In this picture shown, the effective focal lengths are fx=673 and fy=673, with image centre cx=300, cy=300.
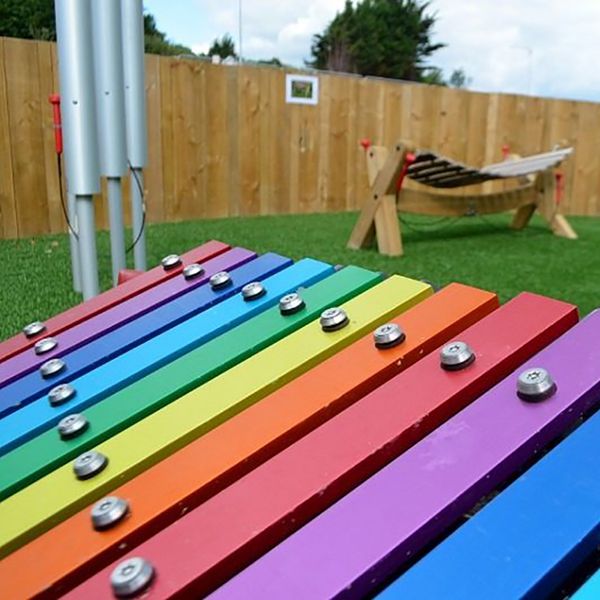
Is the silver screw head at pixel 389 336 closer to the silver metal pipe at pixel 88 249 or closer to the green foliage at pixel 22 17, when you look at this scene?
the silver metal pipe at pixel 88 249

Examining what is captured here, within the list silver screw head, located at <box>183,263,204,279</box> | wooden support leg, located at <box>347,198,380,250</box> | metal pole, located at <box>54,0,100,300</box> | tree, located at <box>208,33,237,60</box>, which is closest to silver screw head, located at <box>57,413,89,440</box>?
silver screw head, located at <box>183,263,204,279</box>

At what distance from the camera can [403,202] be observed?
18.9ft

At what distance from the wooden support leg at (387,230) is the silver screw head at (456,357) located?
13.8ft

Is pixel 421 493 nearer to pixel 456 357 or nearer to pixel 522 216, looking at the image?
pixel 456 357

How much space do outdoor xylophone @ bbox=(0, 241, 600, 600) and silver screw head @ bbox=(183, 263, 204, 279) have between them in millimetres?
301

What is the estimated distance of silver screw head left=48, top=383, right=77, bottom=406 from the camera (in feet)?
4.36

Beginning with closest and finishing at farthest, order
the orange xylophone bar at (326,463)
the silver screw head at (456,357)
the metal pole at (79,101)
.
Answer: the orange xylophone bar at (326,463) < the silver screw head at (456,357) < the metal pole at (79,101)

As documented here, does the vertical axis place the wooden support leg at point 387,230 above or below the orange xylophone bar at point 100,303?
below

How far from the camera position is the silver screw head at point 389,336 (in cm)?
123

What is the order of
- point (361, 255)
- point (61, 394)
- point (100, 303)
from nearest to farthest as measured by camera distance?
point (61, 394), point (100, 303), point (361, 255)

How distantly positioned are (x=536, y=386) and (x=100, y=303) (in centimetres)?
123

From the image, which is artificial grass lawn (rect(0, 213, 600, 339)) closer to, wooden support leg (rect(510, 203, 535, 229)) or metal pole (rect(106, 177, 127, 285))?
wooden support leg (rect(510, 203, 535, 229))

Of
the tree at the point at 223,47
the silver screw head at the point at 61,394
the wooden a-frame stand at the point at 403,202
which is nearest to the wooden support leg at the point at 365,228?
the wooden a-frame stand at the point at 403,202

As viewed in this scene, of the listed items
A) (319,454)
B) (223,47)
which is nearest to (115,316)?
(319,454)
